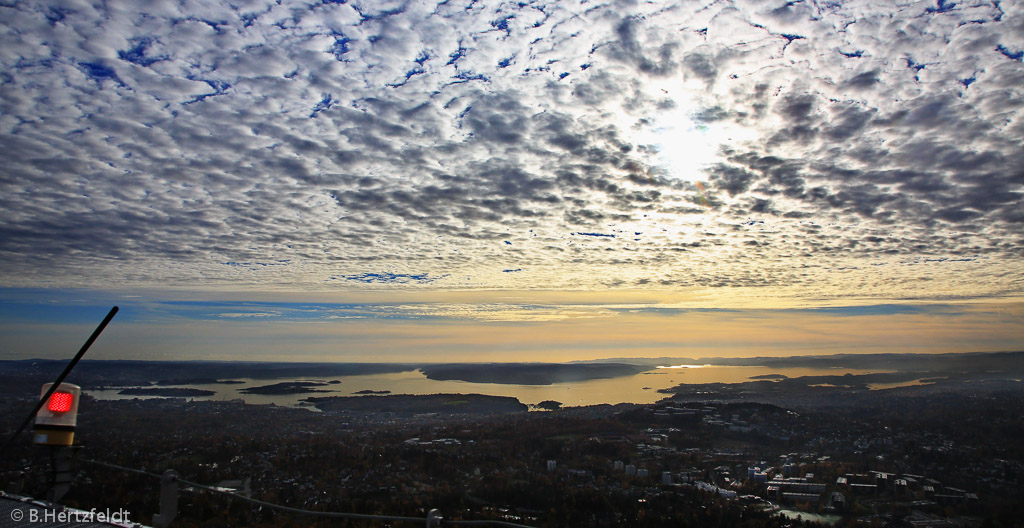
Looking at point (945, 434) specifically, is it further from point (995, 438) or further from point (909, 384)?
point (909, 384)

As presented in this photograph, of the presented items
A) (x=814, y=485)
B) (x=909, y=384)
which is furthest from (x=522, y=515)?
(x=909, y=384)

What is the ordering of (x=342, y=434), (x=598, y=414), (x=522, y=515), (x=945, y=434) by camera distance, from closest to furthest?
(x=522, y=515)
(x=945, y=434)
(x=342, y=434)
(x=598, y=414)

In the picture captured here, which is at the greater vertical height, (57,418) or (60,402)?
(60,402)

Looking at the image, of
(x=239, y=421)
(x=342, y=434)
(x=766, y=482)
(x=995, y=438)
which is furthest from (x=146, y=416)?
(x=995, y=438)

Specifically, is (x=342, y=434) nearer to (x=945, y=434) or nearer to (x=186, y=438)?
(x=186, y=438)

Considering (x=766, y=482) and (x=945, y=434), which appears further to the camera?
(x=945, y=434)

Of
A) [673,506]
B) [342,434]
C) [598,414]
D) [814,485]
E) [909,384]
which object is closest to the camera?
[673,506]
